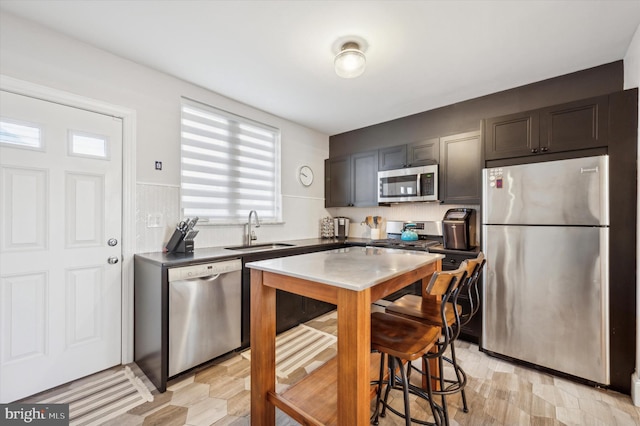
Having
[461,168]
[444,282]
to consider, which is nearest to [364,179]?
[461,168]

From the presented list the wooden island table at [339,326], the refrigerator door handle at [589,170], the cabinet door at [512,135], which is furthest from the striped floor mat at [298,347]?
the refrigerator door handle at [589,170]

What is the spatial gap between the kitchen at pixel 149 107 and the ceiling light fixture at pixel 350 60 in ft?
5.26

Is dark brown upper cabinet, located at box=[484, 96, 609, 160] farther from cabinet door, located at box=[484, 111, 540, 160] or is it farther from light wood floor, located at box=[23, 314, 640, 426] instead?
light wood floor, located at box=[23, 314, 640, 426]

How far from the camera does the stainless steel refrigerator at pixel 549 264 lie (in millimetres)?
2025

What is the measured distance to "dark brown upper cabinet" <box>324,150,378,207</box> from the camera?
3.83m

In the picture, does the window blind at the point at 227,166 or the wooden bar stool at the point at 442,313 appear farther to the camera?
the window blind at the point at 227,166

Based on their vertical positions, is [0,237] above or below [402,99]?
below

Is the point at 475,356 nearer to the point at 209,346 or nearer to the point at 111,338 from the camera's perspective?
the point at 209,346

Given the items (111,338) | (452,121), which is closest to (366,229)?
(452,121)

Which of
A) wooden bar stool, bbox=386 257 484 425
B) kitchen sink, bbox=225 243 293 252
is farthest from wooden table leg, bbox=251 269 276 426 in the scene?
kitchen sink, bbox=225 243 293 252

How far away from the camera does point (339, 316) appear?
122 cm

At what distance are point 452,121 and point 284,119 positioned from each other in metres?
2.19

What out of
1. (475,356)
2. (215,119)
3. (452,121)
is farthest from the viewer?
(452,121)

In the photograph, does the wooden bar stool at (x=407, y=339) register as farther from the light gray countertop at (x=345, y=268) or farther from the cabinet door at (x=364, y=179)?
the cabinet door at (x=364, y=179)
